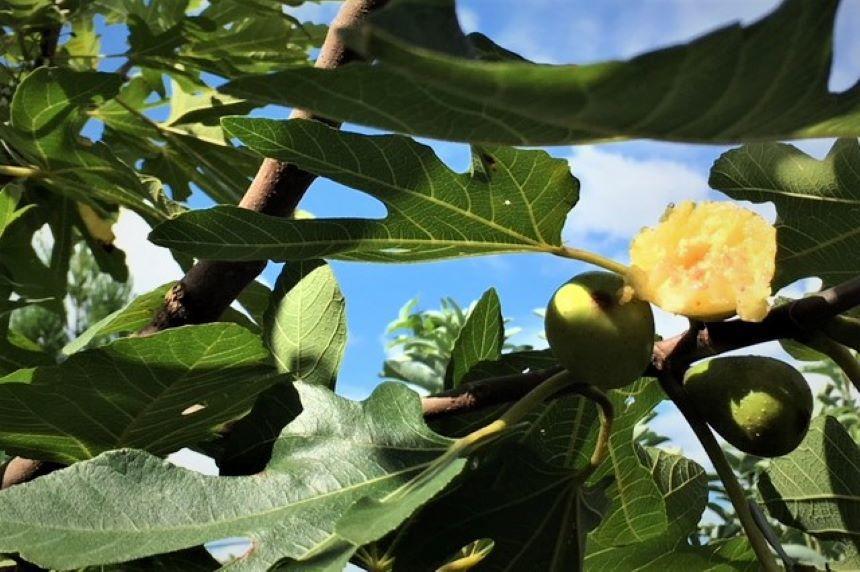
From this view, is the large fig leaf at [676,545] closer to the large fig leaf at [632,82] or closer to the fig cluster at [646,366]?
the fig cluster at [646,366]

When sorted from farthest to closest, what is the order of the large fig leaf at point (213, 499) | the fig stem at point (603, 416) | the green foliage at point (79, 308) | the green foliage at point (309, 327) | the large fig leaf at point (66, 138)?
the green foliage at point (79, 308), the large fig leaf at point (66, 138), the green foliage at point (309, 327), the fig stem at point (603, 416), the large fig leaf at point (213, 499)

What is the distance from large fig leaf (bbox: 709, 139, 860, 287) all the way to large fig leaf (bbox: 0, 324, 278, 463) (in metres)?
0.48

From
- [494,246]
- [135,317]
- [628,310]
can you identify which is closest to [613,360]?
[628,310]

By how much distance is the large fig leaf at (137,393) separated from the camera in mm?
789

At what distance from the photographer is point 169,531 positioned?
2.20 ft

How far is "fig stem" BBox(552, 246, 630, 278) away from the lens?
75 cm

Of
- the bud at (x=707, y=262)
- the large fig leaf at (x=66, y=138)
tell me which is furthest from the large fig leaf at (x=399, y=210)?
the large fig leaf at (x=66, y=138)

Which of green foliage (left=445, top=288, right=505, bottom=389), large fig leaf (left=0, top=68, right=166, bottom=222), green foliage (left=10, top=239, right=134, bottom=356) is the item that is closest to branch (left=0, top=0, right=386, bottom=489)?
green foliage (left=445, top=288, right=505, bottom=389)

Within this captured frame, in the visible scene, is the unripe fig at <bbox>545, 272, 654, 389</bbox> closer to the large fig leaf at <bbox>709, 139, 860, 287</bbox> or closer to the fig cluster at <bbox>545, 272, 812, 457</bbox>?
the fig cluster at <bbox>545, 272, 812, 457</bbox>

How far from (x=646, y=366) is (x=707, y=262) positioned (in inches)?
3.7

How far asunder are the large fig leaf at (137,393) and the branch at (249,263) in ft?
0.45

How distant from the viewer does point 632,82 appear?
42 centimetres

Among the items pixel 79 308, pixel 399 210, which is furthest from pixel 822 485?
pixel 79 308

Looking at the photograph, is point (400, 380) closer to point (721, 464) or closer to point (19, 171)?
point (721, 464)
